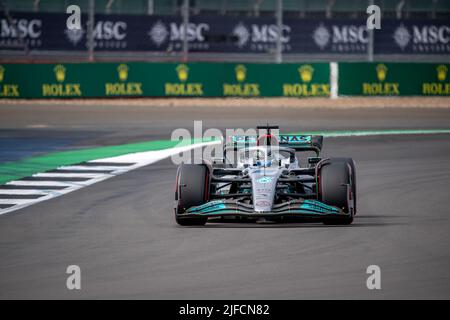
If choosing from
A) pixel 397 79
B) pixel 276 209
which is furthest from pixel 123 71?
pixel 276 209

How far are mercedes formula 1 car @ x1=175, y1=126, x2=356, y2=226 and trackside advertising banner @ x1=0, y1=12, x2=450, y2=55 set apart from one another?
30.1 meters

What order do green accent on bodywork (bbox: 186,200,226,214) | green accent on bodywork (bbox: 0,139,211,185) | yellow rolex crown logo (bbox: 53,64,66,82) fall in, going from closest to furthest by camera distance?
1. green accent on bodywork (bbox: 186,200,226,214)
2. green accent on bodywork (bbox: 0,139,211,185)
3. yellow rolex crown logo (bbox: 53,64,66,82)

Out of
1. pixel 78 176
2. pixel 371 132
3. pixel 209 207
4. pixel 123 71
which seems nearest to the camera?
pixel 209 207

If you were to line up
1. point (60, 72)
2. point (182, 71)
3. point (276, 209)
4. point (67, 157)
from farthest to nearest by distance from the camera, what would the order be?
1. point (182, 71)
2. point (60, 72)
3. point (67, 157)
4. point (276, 209)

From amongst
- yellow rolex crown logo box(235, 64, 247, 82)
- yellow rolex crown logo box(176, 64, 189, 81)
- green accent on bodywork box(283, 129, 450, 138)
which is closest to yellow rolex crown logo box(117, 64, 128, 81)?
yellow rolex crown logo box(176, 64, 189, 81)

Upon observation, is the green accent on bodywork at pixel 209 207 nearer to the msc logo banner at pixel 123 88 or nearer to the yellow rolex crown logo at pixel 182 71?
the yellow rolex crown logo at pixel 182 71

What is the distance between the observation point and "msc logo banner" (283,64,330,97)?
3909 centimetres

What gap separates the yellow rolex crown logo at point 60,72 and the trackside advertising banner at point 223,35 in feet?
16.6

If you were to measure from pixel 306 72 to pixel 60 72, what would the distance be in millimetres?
8287

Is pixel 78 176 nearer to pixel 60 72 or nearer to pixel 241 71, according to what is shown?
pixel 60 72

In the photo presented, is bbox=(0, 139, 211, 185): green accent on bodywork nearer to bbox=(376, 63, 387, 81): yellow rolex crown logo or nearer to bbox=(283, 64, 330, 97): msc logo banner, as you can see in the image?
bbox=(283, 64, 330, 97): msc logo banner

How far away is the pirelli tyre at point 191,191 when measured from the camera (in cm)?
1321

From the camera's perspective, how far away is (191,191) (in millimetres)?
13234
